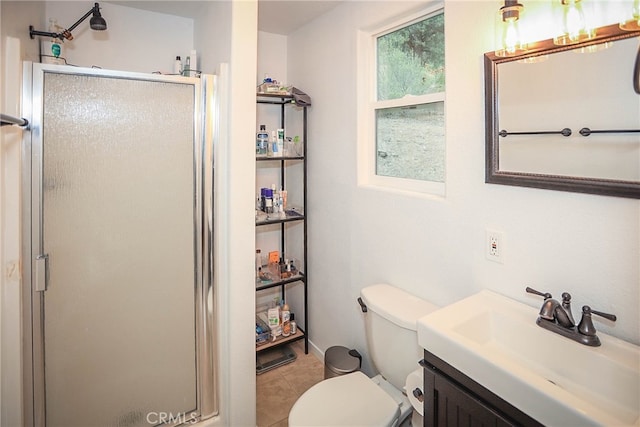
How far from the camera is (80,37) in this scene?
2082 mm

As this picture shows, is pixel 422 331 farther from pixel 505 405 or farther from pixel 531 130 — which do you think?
pixel 531 130

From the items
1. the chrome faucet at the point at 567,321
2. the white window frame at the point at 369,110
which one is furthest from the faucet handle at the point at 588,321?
the white window frame at the point at 369,110

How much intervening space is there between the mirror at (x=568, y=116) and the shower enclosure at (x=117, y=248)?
125 centimetres

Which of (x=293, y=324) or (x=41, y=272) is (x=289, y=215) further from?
(x=41, y=272)

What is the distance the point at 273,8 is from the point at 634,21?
5.89 feet

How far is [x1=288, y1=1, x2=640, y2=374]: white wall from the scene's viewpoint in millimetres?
1132

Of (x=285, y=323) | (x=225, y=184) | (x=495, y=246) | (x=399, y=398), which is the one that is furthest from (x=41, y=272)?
(x=495, y=246)

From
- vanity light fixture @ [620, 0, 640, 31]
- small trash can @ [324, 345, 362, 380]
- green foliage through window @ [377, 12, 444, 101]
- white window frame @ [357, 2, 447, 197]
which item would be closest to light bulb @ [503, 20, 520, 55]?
vanity light fixture @ [620, 0, 640, 31]

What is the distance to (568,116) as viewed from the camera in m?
1.15

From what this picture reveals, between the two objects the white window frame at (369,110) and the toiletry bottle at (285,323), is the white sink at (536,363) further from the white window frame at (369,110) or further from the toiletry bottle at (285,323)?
the toiletry bottle at (285,323)

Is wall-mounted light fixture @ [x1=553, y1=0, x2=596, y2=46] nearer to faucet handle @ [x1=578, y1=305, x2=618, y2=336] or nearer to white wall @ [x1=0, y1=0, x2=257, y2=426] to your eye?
faucet handle @ [x1=578, y1=305, x2=618, y2=336]

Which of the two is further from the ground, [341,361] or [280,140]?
[280,140]

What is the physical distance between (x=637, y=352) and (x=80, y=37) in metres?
2.84

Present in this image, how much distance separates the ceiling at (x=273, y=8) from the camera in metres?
2.11
